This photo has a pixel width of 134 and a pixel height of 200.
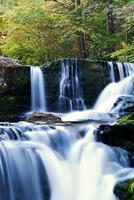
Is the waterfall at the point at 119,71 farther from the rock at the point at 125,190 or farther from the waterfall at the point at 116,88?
the rock at the point at 125,190

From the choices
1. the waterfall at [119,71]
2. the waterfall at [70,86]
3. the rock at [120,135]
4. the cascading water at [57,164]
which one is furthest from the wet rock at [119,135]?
the waterfall at [119,71]

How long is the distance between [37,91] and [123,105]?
3.14 m

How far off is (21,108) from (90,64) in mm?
2553

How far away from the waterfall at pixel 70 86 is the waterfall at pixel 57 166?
205 inches

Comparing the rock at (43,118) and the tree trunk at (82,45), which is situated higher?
the tree trunk at (82,45)

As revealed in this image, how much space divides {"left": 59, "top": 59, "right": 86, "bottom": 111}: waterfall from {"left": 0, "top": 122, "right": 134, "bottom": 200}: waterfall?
5197mm

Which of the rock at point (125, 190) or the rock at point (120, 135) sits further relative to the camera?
the rock at point (120, 135)

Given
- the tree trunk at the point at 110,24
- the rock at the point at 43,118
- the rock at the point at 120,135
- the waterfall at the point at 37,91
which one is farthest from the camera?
the tree trunk at the point at 110,24

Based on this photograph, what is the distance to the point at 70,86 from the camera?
Answer: 14578mm

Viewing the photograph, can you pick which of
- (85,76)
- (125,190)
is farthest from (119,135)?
(85,76)

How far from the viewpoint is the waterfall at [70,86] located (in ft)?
46.7

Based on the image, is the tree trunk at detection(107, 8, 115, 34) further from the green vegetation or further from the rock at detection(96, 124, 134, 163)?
the rock at detection(96, 124, 134, 163)

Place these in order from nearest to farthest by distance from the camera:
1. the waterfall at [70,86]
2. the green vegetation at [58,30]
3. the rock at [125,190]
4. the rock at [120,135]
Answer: the rock at [125,190], the rock at [120,135], the waterfall at [70,86], the green vegetation at [58,30]

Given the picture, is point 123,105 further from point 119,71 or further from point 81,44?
point 81,44
